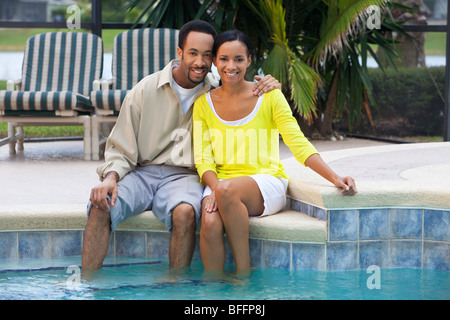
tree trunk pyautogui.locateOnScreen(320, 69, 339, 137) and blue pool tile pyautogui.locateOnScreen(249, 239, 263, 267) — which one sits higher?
tree trunk pyautogui.locateOnScreen(320, 69, 339, 137)

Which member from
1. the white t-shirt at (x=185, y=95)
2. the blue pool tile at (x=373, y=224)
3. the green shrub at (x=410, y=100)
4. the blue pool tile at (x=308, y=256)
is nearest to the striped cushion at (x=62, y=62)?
the green shrub at (x=410, y=100)

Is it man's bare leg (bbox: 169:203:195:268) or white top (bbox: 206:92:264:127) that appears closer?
man's bare leg (bbox: 169:203:195:268)

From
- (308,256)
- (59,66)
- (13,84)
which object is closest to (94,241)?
(308,256)

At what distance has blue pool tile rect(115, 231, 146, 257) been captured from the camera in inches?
139

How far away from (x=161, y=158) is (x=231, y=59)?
0.68 m

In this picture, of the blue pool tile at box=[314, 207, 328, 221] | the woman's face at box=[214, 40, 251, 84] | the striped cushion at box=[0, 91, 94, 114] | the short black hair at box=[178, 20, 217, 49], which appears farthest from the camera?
the striped cushion at box=[0, 91, 94, 114]

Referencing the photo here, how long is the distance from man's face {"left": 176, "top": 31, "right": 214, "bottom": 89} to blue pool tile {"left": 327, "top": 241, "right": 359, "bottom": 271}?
1.09 meters

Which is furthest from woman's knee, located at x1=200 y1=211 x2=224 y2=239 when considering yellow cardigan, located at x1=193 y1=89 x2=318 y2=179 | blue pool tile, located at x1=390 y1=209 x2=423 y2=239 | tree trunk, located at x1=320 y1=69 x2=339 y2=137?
tree trunk, located at x1=320 y1=69 x2=339 y2=137

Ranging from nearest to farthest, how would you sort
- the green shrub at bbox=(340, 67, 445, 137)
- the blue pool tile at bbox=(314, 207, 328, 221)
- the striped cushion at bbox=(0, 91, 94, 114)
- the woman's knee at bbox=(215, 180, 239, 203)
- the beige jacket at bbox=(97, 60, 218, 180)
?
the woman's knee at bbox=(215, 180, 239, 203)
the blue pool tile at bbox=(314, 207, 328, 221)
the beige jacket at bbox=(97, 60, 218, 180)
the striped cushion at bbox=(0, 91, 94, 114)
the green shrub at bbox=(340, 67, 445, 137)

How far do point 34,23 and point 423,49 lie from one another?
450 cm

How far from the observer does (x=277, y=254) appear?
3320mm

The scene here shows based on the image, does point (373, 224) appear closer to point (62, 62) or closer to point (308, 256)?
point (308, 256)

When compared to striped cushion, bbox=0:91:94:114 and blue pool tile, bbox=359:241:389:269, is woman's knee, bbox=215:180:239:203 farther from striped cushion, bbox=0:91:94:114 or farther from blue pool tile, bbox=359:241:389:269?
striped cushion, bbox=0:91:94:114

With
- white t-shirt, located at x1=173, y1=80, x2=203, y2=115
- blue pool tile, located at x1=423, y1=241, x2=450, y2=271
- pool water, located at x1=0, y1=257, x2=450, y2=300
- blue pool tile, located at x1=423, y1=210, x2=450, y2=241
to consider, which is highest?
white t-shirt, located at x1=173, y1=80, x2=203, y2=115
